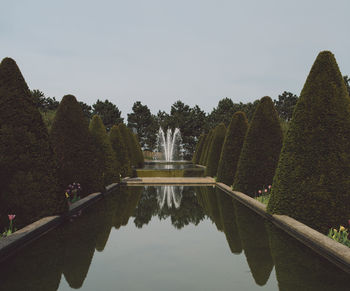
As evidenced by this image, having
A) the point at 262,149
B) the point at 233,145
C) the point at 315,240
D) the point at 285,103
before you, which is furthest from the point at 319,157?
the point at 285,103

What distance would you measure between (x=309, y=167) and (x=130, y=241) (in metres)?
4.66

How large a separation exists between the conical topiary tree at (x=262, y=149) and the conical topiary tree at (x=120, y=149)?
399 inches

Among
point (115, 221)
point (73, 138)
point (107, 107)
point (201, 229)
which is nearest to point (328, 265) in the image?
point (201, 229)

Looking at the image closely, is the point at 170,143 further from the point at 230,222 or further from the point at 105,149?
the point at 230,222

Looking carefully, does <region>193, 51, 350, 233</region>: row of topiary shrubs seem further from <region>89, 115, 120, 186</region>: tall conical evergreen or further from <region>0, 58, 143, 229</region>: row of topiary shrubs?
<region>89, 115, 120, 186</region>: tall conical evergreen

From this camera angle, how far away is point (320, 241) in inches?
272

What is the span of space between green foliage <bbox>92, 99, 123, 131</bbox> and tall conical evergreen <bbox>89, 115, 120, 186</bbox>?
5156 centimetres

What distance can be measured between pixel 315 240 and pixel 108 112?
67996 millimetres

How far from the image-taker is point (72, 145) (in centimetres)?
1403

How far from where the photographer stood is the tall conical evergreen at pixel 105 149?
A: 1836 centimetres

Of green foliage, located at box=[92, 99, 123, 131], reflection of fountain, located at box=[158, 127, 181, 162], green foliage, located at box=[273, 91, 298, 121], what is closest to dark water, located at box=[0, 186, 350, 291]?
reflection of fountain, located at box=[158, 127, 181, 162]

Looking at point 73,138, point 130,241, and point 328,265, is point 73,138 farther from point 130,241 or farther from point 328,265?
point 328,265

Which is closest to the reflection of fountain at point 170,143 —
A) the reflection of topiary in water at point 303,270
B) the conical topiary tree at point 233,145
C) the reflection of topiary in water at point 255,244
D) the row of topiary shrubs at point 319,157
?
the conical topiary tree at point 233,145

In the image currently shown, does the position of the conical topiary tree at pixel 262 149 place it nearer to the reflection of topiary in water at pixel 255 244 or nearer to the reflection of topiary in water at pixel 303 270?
the reflection of topiary in water at pixel 255 244
